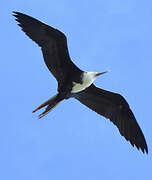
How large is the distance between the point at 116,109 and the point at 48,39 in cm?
301

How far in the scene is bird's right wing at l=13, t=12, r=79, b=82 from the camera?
53.4 ft

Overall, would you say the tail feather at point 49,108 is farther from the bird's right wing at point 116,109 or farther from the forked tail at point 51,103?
the bird's right wing at point 116,109

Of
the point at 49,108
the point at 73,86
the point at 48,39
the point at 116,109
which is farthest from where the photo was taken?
the point at 116,109

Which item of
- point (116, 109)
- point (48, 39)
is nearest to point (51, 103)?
point (48, 39)

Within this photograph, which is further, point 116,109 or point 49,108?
point 116,109

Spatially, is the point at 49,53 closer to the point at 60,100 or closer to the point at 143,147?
the point at 60,100

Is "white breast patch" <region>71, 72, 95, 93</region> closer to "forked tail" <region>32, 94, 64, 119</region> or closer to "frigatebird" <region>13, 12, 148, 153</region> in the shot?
"frigatebird" <region>13, 12, 148, 153</region>

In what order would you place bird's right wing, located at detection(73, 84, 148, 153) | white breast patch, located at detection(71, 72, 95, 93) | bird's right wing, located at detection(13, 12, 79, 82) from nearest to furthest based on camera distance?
bird's right wing, located at detection(13, 12, 79, 82) < white breast patch, located at detection(71, 72, 95, 93) < bird's right wing, located at detection(73, 84, 148, 153)

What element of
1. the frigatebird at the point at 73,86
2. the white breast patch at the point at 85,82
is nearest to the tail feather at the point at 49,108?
the frigatebird at the point at 73,86

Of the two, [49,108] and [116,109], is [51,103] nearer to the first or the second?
[49,108]

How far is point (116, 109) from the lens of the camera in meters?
17.5

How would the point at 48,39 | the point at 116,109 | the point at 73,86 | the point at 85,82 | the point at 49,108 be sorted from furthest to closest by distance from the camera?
the point at 116,109 < the point at 73,86 < the point at 85,82 < the point at 48,39 < the point at 49,108

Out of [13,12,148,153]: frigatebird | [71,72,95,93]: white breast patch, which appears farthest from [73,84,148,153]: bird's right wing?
[71,72,95,93]: white breast patch

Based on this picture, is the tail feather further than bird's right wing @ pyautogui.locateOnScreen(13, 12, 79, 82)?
No
